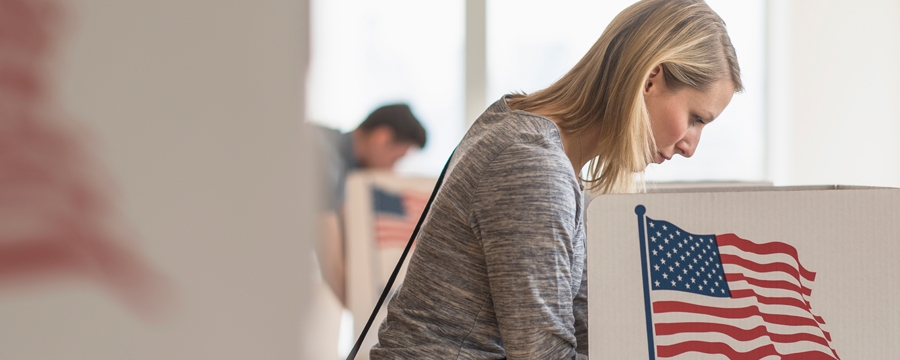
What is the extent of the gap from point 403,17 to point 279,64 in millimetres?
2920

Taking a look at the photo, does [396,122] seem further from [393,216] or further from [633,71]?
[633,71]

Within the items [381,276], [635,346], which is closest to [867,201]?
[635,346]

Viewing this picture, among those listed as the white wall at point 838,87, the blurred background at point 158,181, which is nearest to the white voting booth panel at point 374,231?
the blurred background at point 158,181

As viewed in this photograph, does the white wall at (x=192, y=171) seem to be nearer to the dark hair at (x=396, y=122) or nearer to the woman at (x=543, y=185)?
the woman at (x=543, y=185)

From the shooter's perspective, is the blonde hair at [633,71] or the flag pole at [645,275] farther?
the blonde hair at [633,71]

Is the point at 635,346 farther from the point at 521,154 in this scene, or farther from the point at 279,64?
the point at 279,64

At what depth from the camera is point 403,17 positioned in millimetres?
3037

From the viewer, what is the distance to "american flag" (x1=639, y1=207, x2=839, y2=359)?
1.80 feet

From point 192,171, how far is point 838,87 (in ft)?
11.5

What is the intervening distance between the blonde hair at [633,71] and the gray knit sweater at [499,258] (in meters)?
0.08

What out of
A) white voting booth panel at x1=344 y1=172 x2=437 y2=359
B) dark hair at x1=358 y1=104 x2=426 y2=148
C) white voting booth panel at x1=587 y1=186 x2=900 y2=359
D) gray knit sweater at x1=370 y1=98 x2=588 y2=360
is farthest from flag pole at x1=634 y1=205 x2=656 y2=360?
dark hair at x1=358 y1=104 x2=426 y2=148

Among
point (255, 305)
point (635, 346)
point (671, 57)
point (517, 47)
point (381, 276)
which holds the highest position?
point (517, 47)

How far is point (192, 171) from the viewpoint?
0.17 meters

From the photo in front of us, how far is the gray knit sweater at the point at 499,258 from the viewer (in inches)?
26.7
